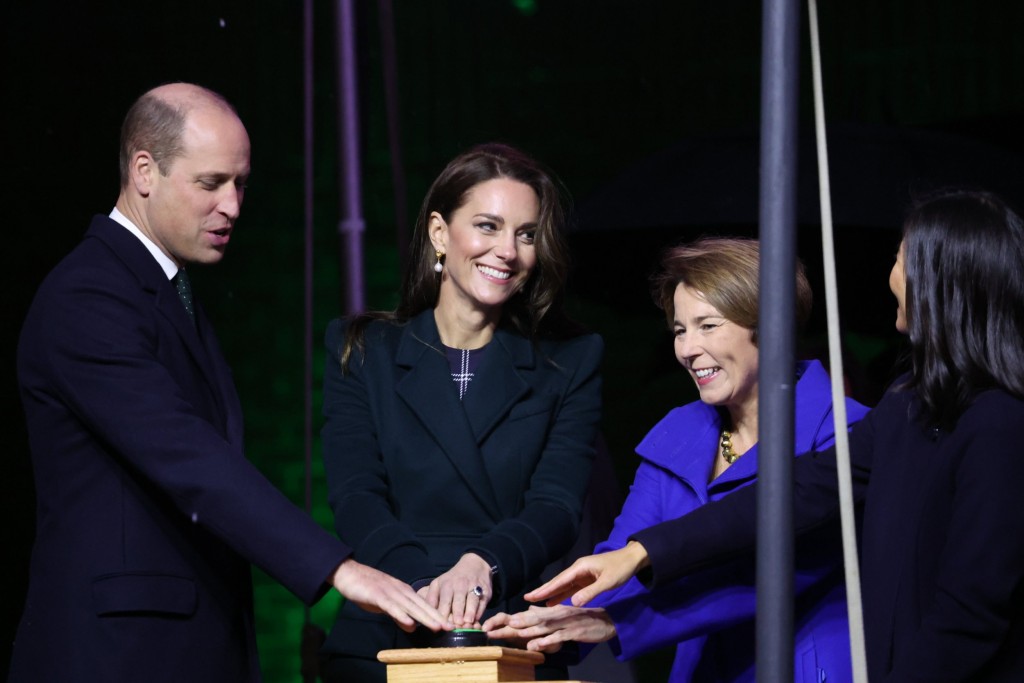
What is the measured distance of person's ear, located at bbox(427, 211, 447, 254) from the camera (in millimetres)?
2762

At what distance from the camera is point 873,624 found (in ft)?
6.65

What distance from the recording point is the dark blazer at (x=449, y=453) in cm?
243

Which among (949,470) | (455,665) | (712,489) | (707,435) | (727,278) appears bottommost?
(455,665)

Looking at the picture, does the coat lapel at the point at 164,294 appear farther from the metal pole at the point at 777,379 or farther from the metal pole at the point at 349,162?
the metal pole at the point at 349,162

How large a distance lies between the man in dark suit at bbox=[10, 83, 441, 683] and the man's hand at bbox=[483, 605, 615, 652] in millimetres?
189

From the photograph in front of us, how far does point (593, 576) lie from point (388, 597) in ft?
1.14

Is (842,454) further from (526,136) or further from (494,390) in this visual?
(526,136)

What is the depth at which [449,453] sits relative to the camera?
100 inches

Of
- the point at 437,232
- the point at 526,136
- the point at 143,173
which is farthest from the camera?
the point at 526,136

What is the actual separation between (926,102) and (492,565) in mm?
3302

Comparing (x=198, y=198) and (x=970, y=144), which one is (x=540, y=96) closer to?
(x=970, y=144)

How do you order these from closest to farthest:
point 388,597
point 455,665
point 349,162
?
point 455,665 < point 388,597 < point 349,162

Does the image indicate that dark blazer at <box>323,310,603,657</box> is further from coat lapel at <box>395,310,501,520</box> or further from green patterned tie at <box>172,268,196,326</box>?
green patterned tie at <box>172,268,196,326</box>

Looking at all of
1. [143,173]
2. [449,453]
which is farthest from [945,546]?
[143,173]
